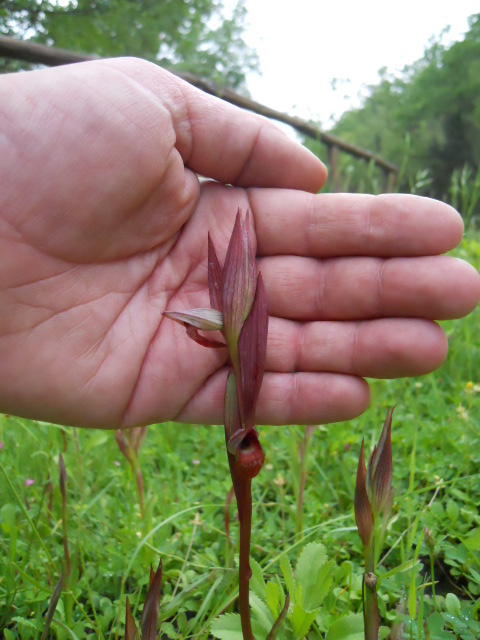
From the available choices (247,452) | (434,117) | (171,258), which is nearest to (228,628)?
(247,452)

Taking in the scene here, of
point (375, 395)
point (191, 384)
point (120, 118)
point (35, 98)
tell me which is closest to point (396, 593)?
point (191, 384)

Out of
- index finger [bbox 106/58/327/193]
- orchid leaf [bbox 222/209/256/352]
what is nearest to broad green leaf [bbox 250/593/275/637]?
orchid leaf [bbox 222/209/256/352]

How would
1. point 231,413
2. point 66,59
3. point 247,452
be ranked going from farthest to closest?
point 66,59 < point 231,413 < point 247,452

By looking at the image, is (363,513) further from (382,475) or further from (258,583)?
(258,583)

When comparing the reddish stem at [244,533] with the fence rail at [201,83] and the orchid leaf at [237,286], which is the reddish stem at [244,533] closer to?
the orchid leaf at [237,286]

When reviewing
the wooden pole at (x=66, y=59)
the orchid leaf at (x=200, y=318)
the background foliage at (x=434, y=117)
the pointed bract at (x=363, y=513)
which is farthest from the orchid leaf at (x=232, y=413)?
the background foliage at (x=434, y=117)
